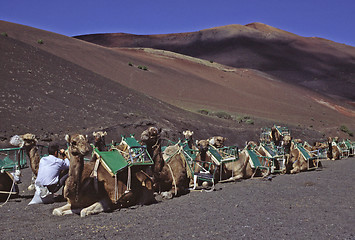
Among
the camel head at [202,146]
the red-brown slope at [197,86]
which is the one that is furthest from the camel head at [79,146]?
the red-brown slope at [197,86]

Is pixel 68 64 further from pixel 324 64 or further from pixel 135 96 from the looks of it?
pixel 324 64

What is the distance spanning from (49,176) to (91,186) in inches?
65.0

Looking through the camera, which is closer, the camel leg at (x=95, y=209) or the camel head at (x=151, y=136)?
the camel leg at (x=95, y=209)

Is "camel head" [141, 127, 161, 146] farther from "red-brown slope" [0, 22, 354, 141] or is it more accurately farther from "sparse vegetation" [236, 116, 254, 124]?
"red-brown slope" [0, 22, 354, 141]

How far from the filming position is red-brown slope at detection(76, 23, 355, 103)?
102062 mm

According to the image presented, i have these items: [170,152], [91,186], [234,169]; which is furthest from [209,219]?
[234,169]

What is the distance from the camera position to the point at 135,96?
129ft

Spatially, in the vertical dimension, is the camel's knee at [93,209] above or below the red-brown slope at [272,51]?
below

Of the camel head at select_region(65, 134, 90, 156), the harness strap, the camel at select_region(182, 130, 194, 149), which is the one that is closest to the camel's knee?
the harness strap

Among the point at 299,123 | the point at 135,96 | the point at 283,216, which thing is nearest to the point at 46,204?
the point at 283,216

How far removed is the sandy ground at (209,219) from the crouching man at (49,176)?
0.26 meters

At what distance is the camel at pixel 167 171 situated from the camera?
980 cm

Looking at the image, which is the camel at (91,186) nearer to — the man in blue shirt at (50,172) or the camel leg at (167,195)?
the man in blue shirt at (50,172)

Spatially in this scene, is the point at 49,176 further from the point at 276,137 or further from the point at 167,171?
the point at 276,137
